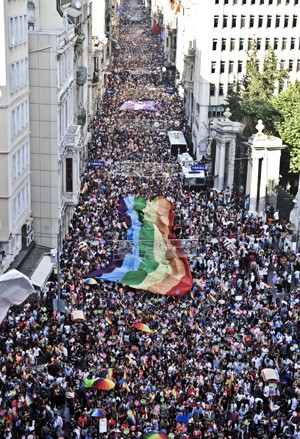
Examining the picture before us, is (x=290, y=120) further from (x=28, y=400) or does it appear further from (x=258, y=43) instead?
(x=28, y=400)

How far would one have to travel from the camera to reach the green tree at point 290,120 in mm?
79812

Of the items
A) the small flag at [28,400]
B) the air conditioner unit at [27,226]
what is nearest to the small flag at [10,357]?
the small flag at [28,400]

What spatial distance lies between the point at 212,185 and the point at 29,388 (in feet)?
149

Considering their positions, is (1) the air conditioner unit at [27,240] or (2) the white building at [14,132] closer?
(2) the white building at [14,132]

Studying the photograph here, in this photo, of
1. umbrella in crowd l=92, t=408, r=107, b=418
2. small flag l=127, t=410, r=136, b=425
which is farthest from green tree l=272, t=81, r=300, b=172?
umbrella in crowd l=92, t=408, r=107, b=418

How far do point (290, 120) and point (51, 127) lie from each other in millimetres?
32332

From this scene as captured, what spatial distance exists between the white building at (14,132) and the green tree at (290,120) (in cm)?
3255

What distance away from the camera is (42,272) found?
47812 mm

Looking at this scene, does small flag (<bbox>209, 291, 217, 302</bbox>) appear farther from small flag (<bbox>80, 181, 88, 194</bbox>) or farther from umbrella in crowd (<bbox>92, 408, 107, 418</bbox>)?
small flag (<bbox>80, 181, 88, 194</bbox>)

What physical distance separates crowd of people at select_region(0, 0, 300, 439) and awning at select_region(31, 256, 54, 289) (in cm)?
62

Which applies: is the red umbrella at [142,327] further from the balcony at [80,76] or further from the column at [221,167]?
the column at [221,167]

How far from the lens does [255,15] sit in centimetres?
Answer: 9712

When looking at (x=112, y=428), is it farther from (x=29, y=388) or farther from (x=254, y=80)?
(x=254, y=80)

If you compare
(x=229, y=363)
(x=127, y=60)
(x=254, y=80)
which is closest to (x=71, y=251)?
(x=229, y=363)
